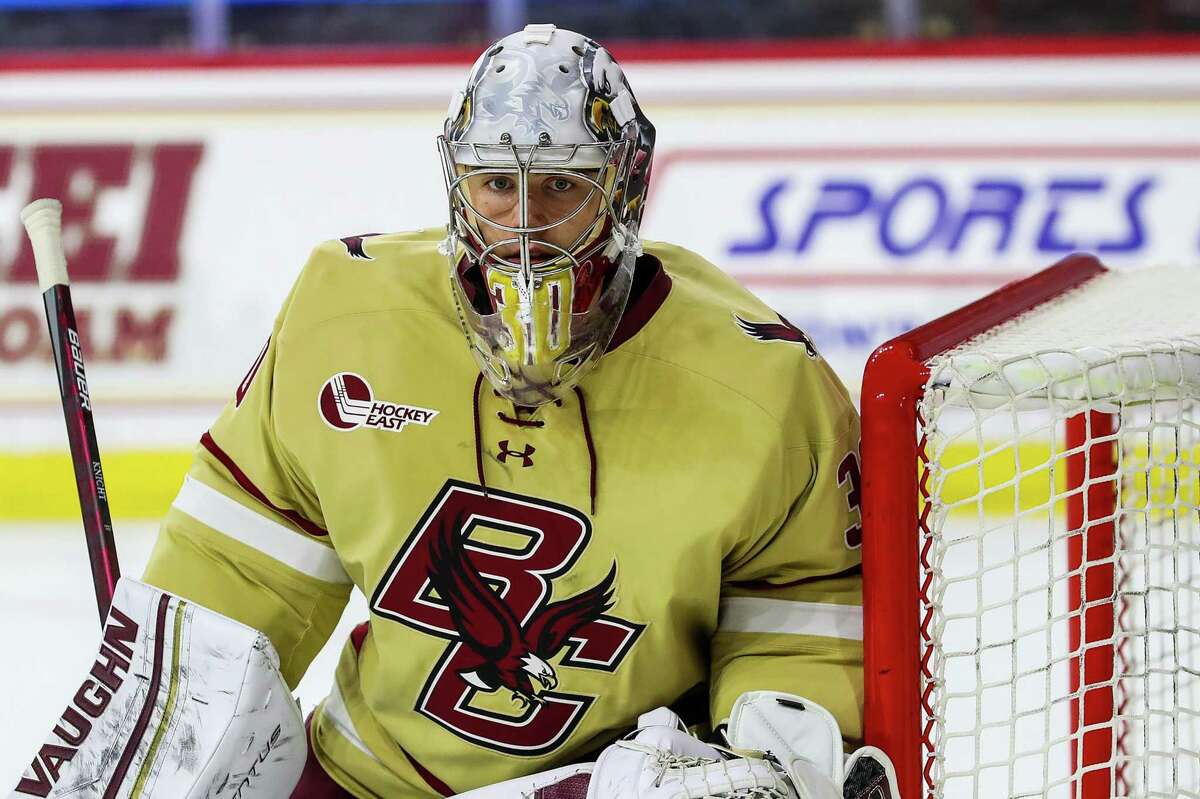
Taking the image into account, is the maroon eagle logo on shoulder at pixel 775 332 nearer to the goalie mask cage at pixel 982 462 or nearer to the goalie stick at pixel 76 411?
the goalie mask cage at pixel 982 462

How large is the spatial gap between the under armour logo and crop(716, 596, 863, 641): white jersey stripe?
235 millimetres

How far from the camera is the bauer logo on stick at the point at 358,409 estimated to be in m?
1.35

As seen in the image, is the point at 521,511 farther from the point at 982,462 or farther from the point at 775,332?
the point at 982,462

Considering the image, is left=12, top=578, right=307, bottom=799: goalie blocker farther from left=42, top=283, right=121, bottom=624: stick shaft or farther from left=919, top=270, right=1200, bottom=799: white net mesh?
left=919, top=270, right=1200, bottom=799: white net mesh

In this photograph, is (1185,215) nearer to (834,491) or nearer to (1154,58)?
(1154,58)

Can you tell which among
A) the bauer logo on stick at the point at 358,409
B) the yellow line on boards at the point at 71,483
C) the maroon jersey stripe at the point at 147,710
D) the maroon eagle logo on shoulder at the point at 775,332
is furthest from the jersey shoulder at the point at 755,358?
the yellow line on boards at the point at 71,483

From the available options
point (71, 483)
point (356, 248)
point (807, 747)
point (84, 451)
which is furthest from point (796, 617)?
point (71, 483)

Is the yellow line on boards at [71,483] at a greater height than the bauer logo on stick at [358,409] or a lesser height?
greater

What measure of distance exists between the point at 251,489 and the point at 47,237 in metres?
0.37

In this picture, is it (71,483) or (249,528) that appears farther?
(71,483)

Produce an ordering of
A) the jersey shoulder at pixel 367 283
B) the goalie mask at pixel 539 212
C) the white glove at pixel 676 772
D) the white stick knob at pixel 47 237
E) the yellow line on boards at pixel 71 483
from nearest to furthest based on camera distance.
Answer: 1. the white glove at pixel 676 772
2. the goalie mask at pixel 539 212
3. the jersey shoulder at pixel 367 283
4. the white stick knob at pixel 47 237
5. the yellow line on boards at pixel 71 483

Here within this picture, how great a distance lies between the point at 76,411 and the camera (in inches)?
60.8

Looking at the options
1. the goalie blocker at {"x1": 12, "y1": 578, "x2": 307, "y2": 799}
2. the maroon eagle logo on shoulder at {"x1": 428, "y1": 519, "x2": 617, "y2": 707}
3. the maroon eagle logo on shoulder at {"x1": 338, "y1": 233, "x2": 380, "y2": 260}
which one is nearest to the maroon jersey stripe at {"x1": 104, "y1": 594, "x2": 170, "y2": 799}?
the goalie blocker at {"x1": 12, "y1": 578, "x2": 307, "y2": 799}

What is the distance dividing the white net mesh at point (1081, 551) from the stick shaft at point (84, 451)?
840 mm
